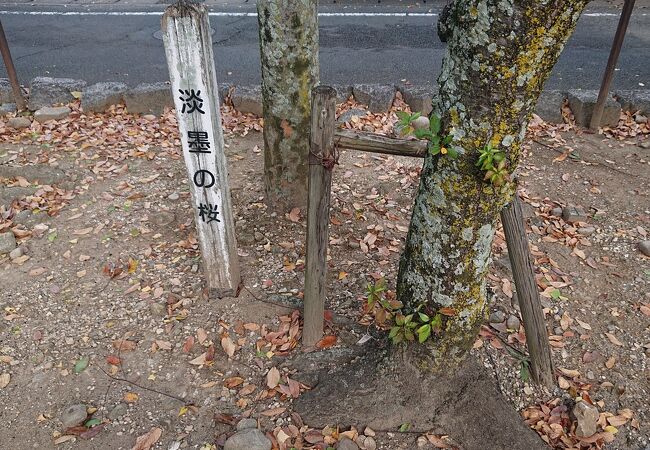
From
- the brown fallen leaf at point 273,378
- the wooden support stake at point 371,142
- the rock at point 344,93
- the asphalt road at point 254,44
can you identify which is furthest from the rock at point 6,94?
the wooden support stake at point 371,142

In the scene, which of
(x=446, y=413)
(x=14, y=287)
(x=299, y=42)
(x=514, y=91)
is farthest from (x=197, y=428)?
(x=299, y=42)

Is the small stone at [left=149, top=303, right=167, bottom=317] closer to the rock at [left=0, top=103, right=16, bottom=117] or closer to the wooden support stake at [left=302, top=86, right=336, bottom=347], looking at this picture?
the wooden support stake at [left=302, top=86, right=336, bottom=347]

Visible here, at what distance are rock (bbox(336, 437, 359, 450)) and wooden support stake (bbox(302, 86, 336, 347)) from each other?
25.7 inches

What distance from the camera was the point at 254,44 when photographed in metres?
8.77

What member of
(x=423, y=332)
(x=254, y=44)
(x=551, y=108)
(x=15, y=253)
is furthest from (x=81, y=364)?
(x=254, y=44)

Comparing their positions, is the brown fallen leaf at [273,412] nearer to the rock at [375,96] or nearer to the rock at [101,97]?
the rock at [375,96]

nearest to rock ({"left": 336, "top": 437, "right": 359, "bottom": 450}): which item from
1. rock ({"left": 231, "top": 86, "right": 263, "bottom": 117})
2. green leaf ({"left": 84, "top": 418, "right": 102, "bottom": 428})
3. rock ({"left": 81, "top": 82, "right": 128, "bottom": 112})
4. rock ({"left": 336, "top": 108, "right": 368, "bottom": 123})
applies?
green leaf ({"left": 84, "top": 418, "right": 102, "bottom": 428})

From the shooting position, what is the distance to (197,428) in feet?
→ 9.19

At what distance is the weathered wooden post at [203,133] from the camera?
2678mm

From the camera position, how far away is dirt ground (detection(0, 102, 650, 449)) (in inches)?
112

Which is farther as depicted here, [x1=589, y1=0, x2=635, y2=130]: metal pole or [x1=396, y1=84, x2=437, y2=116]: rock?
[x1=396, y1=84, x2=437, y2=116]: rock

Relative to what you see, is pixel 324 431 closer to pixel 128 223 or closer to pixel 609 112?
pixel 128 223

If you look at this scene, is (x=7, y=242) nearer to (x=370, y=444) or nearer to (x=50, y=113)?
(x=50, y=113)

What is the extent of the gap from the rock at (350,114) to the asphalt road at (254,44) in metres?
1.52
